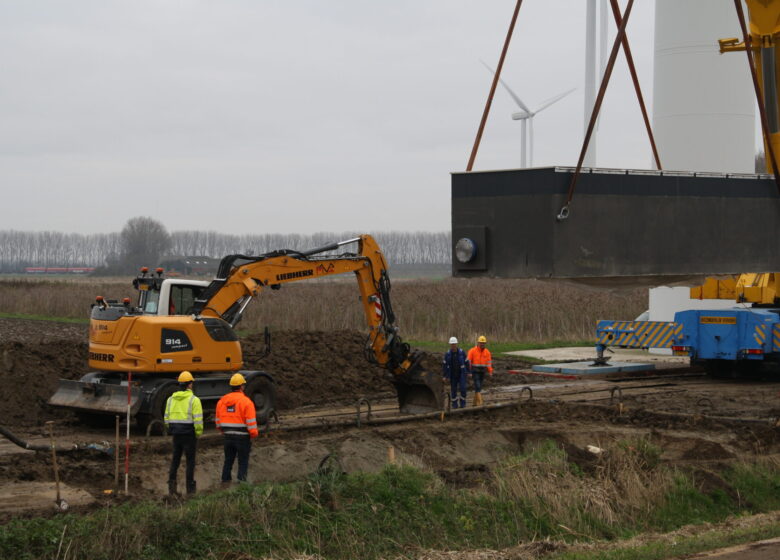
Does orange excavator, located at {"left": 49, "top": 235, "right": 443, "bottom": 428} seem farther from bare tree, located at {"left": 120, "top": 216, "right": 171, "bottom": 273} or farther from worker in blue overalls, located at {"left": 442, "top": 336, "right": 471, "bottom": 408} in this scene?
bare tree, located at {"left": 120, "top": 216, "right": 171, "bottom": 273}

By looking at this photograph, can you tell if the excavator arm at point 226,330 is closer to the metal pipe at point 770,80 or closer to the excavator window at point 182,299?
the excavator window at point 182,299

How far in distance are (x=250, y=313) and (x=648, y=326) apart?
64.9ft

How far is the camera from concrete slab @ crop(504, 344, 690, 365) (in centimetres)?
3139

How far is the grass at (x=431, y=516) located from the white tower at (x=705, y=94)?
1623 cm

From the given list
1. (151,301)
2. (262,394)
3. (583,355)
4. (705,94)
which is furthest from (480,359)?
(705,94)

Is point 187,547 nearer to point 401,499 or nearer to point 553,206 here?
point 401,499

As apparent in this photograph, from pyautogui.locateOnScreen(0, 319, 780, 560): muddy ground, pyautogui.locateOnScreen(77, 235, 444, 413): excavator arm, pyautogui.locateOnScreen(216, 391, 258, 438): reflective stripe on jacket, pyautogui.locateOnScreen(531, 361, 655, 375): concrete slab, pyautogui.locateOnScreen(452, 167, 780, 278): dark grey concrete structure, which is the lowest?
pyautogui.locateOnScreen(0, 319, 780, 560): muddy ground

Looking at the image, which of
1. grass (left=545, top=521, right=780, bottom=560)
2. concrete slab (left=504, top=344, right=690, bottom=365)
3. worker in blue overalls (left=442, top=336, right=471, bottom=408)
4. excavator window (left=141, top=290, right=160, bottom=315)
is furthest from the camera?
concrete slab (left=504, top=344, right=690, bottom=365)

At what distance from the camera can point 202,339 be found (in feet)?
56.4

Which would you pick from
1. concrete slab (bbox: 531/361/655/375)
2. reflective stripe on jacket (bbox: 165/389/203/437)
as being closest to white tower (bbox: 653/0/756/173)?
concrete slab (bbox: 531/361/655/375)

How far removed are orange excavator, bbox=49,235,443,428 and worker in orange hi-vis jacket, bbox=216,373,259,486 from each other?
3.81 metres

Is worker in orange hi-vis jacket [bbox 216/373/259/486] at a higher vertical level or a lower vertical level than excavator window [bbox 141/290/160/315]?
lower

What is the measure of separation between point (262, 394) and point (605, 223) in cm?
702

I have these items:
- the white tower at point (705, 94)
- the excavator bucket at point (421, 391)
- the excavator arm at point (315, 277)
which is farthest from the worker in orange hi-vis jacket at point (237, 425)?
the white tower at point (705, 94)
